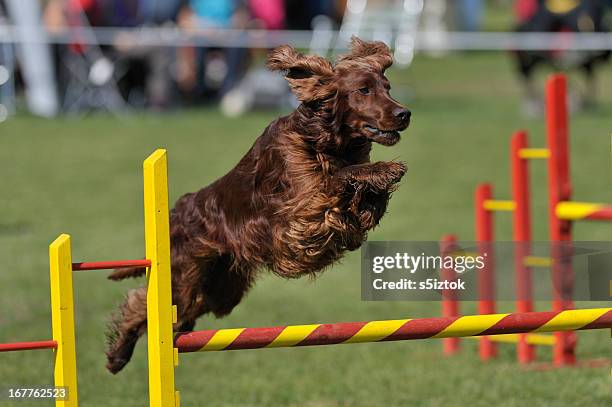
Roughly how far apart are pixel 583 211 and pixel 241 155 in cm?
770

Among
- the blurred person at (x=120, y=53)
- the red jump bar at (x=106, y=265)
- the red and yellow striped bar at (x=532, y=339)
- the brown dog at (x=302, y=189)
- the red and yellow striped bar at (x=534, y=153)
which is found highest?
the blurred person at (x=120, y=53)

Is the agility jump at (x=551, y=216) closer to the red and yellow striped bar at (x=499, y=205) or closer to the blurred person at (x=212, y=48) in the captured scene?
the red and yellow striped bar at (x=499, y=205)

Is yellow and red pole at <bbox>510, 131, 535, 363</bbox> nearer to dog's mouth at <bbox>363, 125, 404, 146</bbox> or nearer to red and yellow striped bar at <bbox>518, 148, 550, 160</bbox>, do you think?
red and yellow striped bar at <bbox>518, 148, 550, 160</bbox>

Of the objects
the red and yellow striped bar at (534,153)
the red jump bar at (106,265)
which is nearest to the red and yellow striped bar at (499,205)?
the red and yellow striped bar at (534,153)

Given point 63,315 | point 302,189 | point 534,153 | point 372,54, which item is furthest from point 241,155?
point 63,315

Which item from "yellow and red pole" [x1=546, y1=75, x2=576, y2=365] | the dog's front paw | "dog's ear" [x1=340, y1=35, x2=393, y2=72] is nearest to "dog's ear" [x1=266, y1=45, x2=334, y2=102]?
"dog's ear" [x1=340, y1=35, x2=393, y2=72]

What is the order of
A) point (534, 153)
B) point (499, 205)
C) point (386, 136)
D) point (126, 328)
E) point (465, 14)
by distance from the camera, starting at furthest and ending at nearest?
point (465, 14) < point (499, 205) < point (534, 153) < point (126, 328) < point (386, 136)

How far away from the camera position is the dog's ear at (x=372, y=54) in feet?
15.3

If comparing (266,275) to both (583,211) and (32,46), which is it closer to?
(583,211)

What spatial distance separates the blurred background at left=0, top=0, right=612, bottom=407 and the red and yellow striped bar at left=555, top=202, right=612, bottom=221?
86cm

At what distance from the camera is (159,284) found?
393 centimetres

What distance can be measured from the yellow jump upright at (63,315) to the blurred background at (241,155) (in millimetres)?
2268

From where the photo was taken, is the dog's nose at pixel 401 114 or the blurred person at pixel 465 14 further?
the blurred person at pixel 465 14

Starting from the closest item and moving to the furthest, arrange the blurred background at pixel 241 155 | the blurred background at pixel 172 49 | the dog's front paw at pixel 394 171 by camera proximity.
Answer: the dog's front paw at pixel 394 171 < the blurred background at pixel 241 155 < the blurred background at pixel 172 49
